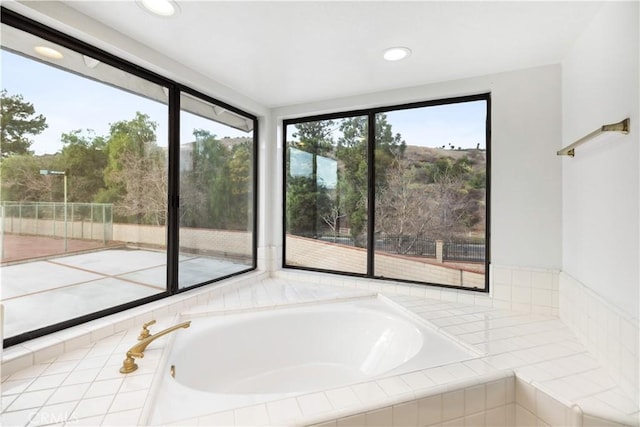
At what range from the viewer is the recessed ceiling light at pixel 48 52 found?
148 cm

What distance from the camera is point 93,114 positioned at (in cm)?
170

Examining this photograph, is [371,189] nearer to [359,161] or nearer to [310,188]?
[359,161]

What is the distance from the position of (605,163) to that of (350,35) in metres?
1.43

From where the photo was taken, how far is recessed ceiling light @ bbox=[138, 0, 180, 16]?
143cm

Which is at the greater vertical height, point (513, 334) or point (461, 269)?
point (461, 269)

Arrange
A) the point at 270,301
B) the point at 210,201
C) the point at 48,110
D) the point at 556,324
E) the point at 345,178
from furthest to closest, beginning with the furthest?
the point at 345,178
the point at 210,201
the point at 270,301
the point at 556,324
the point at 48,110

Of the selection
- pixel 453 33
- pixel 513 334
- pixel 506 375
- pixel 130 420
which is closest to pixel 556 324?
pixel 513 334

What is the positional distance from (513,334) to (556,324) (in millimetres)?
393

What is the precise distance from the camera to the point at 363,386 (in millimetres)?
1235

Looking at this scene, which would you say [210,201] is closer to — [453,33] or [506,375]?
[453,33]

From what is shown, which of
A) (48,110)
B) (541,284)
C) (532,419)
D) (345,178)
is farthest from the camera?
(345,178)

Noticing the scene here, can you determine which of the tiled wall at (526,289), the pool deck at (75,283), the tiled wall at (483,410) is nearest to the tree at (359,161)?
the tiled wall at (526,289)

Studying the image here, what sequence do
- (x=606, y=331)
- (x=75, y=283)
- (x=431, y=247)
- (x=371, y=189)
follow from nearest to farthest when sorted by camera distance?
Answer: (x=606, y=331), (x=75, y=283), (x=431, y=247), (x=371, y=189)

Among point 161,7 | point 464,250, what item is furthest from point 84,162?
point 464,250
